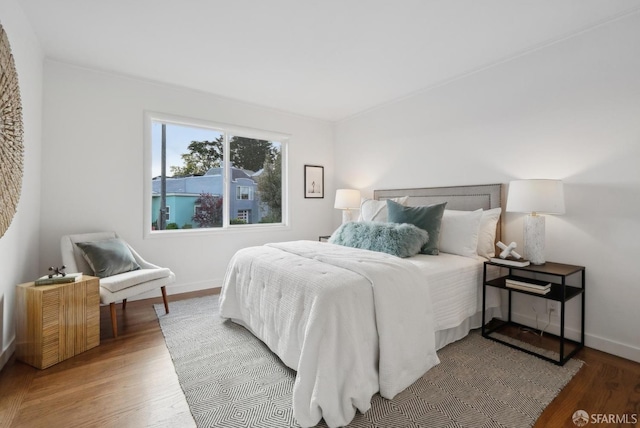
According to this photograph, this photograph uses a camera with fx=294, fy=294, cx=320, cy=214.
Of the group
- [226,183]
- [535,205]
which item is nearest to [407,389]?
[535,205]

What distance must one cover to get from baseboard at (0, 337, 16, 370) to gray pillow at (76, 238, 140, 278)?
0.68 m

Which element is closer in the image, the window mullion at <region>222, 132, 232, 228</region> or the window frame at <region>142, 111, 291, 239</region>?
the window frame at <region>142, 111, 291, 239</region>

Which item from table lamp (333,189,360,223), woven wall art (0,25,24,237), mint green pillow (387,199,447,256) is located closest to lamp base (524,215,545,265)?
mint green pillow (387,199,447,256)

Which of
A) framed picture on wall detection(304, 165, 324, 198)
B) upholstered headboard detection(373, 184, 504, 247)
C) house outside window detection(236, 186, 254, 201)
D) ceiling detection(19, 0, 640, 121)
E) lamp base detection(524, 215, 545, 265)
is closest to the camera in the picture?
ceiling detection(19, 0, 640, 121)

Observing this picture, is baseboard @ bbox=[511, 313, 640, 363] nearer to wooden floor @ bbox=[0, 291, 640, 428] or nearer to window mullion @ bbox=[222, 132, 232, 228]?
wooden floor @ bbox=[0, 291, 640, 428]

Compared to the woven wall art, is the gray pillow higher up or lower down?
lower down

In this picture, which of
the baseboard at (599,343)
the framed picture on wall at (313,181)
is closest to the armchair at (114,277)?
the framed picture on wall at (313,181)

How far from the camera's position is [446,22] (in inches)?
89.0

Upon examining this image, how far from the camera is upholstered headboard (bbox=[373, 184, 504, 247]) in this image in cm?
289

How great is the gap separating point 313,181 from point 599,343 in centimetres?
374

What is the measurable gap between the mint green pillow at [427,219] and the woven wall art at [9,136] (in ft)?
9.92

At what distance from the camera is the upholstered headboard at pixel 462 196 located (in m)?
2.89

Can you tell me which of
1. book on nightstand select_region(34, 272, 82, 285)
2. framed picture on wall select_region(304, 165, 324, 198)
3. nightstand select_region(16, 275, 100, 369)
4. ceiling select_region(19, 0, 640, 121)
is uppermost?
ceiling select_region(19, 0, 640, 121)

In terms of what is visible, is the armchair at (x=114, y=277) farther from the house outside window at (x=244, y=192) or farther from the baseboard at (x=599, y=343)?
the baseboard at (x=599, y=343)
